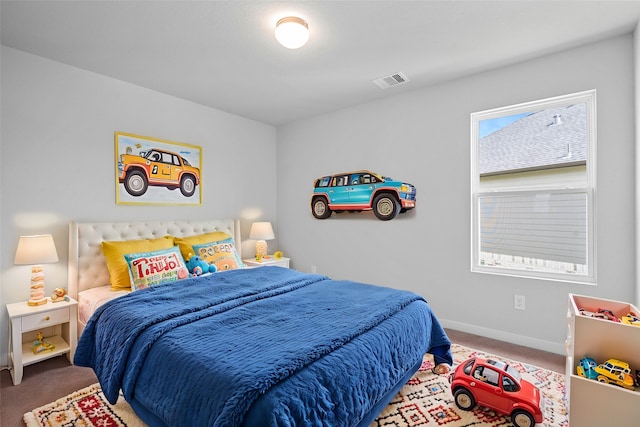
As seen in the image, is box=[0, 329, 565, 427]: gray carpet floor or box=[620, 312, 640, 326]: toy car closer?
box=[620, 312, 640, 326]: toy car

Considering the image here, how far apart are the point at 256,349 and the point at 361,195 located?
2.53 meters

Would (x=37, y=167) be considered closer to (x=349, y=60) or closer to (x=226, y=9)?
(x=226, y=9)

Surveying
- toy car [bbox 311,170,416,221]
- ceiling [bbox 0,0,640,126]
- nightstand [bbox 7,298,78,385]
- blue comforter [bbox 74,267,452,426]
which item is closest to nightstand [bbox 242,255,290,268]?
toy car [bbox 311,170,416,221]

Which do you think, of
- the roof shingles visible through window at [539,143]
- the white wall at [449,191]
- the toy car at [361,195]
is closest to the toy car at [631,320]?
the white wall at [449,191]

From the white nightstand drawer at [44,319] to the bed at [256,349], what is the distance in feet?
0.49

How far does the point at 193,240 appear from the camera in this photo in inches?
130

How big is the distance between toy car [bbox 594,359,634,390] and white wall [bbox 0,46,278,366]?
145 inches

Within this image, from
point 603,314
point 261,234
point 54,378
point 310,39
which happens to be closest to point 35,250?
point 54,378

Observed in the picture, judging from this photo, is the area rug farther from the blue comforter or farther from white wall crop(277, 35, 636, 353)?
white wall crop(277, 35, 636, 353)

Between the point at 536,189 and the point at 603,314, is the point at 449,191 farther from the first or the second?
the point at 603,314

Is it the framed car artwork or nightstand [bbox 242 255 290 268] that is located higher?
the framed car artwork

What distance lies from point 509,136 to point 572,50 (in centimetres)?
77

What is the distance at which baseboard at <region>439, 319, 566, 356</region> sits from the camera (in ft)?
8.61

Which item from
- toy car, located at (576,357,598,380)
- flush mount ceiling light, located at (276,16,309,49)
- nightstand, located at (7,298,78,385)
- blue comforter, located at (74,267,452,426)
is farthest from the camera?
nightstand, located at (7,298,78,385)
